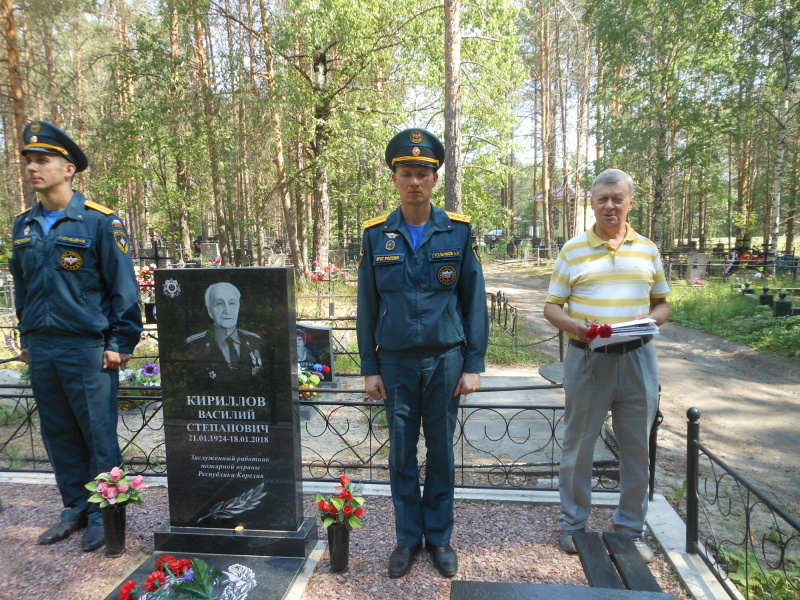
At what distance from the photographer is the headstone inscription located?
3.03m

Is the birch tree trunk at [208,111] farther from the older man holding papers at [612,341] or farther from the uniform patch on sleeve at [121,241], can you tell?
the older man holding papers at [612,341]

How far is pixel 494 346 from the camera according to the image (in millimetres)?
9469

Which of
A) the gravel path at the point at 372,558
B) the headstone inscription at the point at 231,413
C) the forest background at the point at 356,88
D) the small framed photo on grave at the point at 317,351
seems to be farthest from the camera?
the forest background at the point at 356,88

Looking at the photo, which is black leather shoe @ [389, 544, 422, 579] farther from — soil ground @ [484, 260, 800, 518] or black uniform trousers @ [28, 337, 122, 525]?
soil ground @ [484, 260, 800, 518]

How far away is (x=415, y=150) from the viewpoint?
2.76 m

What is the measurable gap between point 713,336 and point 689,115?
1090 cm

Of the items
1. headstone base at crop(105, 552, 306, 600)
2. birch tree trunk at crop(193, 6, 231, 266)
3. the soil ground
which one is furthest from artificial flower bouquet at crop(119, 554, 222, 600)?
birch tree trunk at crop(193, 6, 231, 266)

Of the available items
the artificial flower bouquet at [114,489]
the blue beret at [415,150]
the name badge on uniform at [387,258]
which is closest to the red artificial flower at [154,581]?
the artificial flower bouquet at [114,489]

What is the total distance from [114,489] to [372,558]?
1519 millimetres

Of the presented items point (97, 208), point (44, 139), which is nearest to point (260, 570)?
point (97, 208)

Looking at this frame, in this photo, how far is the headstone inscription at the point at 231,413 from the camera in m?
3.03

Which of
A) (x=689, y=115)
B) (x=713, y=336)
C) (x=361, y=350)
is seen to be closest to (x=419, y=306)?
(x=361, y=350)

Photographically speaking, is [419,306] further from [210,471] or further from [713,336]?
[713,336]

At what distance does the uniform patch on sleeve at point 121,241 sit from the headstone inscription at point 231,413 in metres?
0.40
